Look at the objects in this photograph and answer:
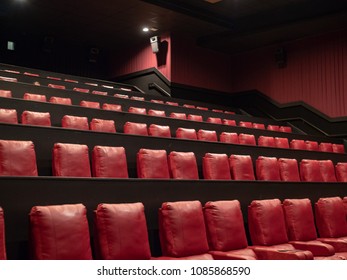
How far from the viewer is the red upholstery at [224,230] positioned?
587 mm

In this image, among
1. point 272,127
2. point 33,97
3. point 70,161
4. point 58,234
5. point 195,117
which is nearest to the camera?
point 58,234

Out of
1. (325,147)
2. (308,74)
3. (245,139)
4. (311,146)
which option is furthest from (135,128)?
(308,74)

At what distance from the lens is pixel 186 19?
1.93m

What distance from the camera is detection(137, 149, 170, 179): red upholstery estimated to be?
723mm

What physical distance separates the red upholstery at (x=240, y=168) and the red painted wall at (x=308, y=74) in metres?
1.17

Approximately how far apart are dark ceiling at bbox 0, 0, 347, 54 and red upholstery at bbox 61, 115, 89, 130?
1009 millimetres

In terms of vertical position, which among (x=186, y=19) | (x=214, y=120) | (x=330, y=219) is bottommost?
(x=330, y=219)

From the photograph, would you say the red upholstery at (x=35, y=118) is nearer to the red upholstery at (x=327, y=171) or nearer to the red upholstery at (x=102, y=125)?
the red upholstery at (x=102, y=125)

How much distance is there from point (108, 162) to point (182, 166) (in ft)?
0.47

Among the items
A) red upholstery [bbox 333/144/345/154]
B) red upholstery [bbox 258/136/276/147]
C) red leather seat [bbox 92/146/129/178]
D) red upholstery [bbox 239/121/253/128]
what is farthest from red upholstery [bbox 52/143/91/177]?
red upholstery [bbox 333/144/345/154]

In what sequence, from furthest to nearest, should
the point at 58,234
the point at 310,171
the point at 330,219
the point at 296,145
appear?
1. the point at 296,145
2. the point at 310,171
3. the point at 330,219
4. the point at 58,234

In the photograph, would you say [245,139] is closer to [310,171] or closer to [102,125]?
[310,171]

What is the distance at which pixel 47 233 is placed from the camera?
430 mm

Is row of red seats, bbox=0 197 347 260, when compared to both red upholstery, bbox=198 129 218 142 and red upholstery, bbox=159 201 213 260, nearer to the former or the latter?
red upholstery, bbox=159 201 213 260
